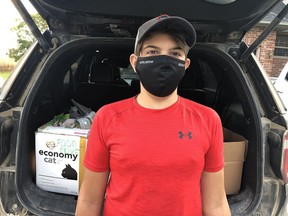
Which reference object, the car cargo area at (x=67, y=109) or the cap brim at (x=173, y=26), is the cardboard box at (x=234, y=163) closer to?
the car cargo area at (x=67, y=109)

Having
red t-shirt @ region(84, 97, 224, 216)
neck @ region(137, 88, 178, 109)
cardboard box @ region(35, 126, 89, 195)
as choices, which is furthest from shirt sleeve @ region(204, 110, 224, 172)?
cardboard box @ region(35, 126, 89, 195)

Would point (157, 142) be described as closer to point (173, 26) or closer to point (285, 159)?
point (173, 26)

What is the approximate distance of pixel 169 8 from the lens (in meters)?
2.20

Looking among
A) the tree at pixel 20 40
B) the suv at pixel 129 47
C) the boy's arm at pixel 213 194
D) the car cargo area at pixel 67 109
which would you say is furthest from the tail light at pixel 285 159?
the tree at pixel 20 40

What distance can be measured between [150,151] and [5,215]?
1.13 m

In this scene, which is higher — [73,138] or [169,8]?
[169,8]

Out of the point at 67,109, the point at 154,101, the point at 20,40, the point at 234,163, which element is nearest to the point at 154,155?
the point at 154,101

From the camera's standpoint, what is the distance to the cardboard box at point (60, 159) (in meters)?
2.16

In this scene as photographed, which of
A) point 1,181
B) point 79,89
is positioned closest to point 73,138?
point 1,181

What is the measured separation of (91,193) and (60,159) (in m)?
0.60

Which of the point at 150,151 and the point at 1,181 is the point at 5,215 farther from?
the point at 150,151

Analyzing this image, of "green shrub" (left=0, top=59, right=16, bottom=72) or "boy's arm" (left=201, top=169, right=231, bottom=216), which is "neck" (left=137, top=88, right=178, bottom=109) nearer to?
"boy's arm" (left=201, top=169, right=231, bottom=216)

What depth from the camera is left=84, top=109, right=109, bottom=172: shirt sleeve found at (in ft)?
5.07

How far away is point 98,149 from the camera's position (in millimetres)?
1548
